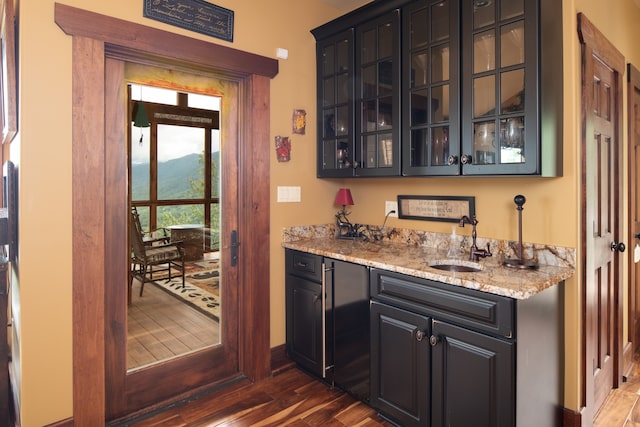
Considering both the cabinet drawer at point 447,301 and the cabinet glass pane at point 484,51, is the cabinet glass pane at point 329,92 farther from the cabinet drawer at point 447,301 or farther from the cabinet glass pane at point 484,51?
the cabinet drawer at point 447,301

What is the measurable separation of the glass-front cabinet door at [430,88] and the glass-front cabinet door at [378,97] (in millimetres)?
70

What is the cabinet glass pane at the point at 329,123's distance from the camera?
2.95m

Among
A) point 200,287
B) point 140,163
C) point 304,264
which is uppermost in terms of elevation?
point 140,163

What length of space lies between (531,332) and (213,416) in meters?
1.82

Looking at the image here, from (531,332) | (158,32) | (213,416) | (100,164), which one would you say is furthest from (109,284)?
(531,332)

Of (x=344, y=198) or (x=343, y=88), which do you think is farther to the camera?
(x=344, y=198)

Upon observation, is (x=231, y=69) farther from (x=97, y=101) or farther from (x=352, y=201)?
(x=352, y=201)

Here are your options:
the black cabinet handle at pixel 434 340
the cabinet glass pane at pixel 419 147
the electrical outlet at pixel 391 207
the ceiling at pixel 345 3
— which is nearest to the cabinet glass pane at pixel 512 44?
the cabinet glass pane at pixel 419 147

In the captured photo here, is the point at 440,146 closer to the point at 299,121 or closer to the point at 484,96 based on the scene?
the point at 484,96

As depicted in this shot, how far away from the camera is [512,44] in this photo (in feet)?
6.33

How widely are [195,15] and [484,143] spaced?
190 centimetres

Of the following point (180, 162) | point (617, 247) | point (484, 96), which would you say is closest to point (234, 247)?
point (180, 162)

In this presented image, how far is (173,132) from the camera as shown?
99.9 inches

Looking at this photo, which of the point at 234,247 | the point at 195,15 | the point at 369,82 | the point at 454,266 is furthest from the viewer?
the point at 234,247
